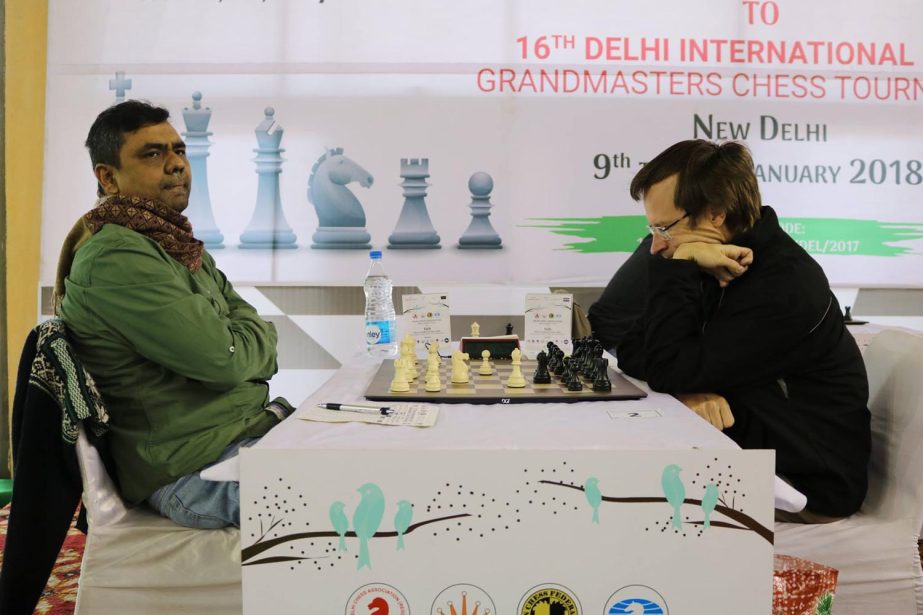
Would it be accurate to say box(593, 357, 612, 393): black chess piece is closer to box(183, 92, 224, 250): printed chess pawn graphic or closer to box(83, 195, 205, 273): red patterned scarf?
box(83, 195, 205, 273): red patterned scarf

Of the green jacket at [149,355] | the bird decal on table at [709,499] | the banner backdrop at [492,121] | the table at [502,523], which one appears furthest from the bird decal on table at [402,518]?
the banner backdrop at [492,121]

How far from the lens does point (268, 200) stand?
10.5 ft

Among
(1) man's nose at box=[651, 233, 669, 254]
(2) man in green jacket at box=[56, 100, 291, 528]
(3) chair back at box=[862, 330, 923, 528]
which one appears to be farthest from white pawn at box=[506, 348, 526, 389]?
(3) chair back at box=[862, 330, 923, 528]

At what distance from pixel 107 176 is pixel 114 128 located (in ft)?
0.37

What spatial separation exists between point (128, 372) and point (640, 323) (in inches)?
44.0

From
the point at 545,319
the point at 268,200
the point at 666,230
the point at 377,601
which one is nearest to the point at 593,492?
the point at 377,601

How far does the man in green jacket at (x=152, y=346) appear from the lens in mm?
1508

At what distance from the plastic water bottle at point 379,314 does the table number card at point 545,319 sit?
16.5 inches

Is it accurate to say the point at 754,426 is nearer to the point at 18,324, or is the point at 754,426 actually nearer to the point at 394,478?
the point at 394,478

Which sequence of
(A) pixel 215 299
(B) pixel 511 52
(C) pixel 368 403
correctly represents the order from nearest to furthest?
(C) pixel 368 403, (A) pixel 215 299, (B) pixel 511 52

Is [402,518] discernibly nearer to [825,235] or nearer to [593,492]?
[593,492]

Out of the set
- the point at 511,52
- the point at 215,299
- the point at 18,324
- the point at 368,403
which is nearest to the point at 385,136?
the point at 511,52

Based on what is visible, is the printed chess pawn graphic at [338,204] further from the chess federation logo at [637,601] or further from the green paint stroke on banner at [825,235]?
the chess federation logo at [637,601]

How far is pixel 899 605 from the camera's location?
4.91 ft
